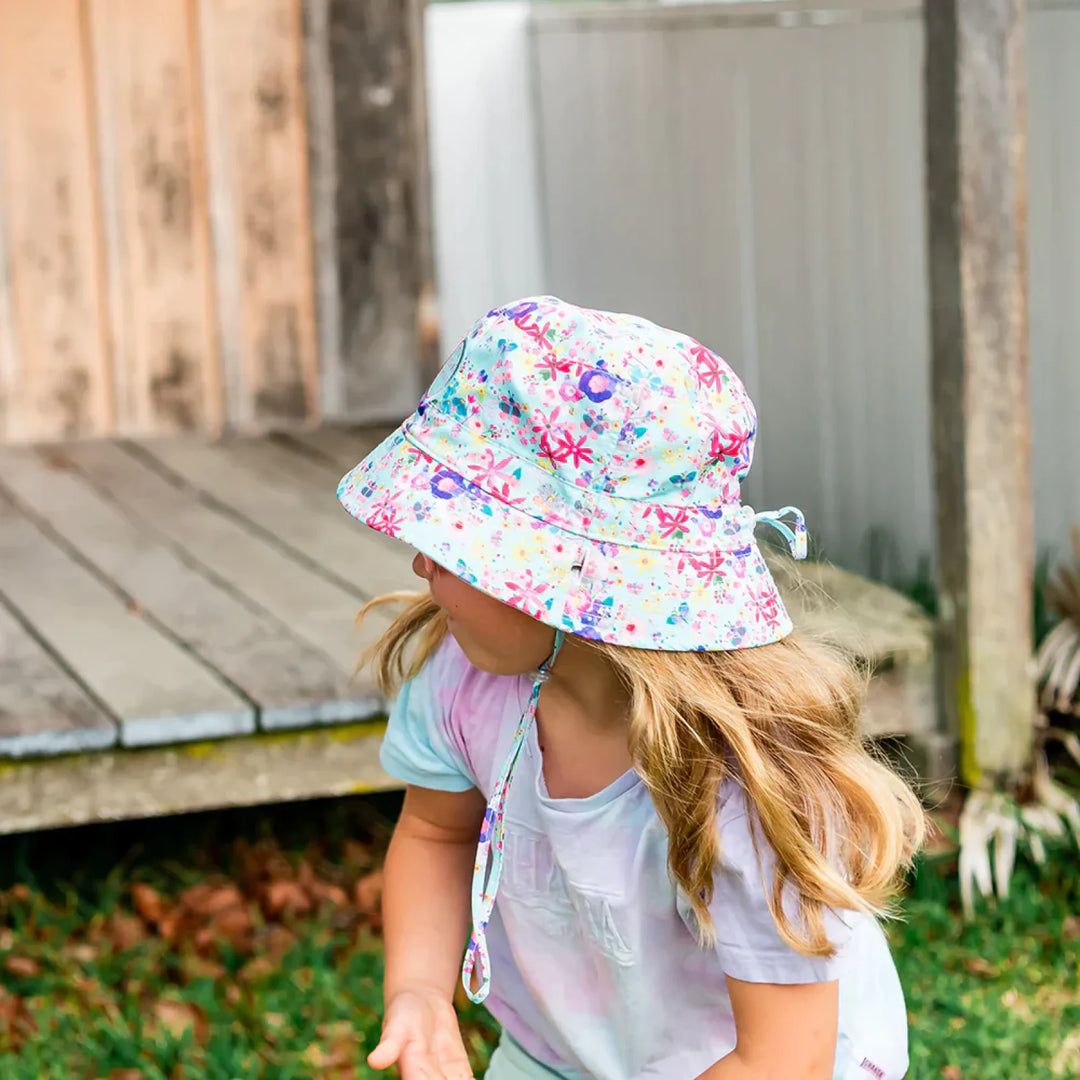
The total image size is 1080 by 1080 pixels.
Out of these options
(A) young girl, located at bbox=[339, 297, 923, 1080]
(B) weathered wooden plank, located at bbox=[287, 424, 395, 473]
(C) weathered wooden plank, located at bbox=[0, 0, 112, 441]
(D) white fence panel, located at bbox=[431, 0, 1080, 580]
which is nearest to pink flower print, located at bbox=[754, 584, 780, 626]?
(A) young girl, located at bbox=[339, 297, 923, 1080]

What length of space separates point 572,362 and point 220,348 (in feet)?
12.5

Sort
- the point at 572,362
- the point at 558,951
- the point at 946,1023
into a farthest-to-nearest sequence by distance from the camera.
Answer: the point at 946,1023
the point at 558,951
the point at 572,362

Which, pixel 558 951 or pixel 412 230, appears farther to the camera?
pixel 412 230

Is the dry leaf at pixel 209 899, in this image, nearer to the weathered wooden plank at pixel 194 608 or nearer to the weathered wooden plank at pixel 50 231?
the weathered wooden plank at pixel 194 608

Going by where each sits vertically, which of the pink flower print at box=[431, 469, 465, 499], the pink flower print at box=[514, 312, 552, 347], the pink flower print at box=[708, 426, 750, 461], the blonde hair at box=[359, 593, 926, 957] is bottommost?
the blonde hair at box=[359, 593, 926, 957]

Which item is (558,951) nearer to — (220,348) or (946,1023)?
(946,1023)

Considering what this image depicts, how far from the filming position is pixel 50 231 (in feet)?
16.1

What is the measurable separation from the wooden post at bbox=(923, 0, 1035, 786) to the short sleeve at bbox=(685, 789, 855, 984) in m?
1.90

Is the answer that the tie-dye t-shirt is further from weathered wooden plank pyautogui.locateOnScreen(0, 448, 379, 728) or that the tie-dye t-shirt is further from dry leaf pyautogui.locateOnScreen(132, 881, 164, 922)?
dry leaf pyautogui.locateOnScreen(132, 881, 164, 922)

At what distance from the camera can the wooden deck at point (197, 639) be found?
2922 mm

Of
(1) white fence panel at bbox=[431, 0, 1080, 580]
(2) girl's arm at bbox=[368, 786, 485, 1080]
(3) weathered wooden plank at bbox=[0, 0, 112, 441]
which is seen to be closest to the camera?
(2) girl's arm at bbox=[368, 786, 485, 1080]

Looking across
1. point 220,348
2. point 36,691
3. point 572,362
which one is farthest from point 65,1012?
point 220,348

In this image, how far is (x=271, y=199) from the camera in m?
5.05

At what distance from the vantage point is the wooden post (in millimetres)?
3111
